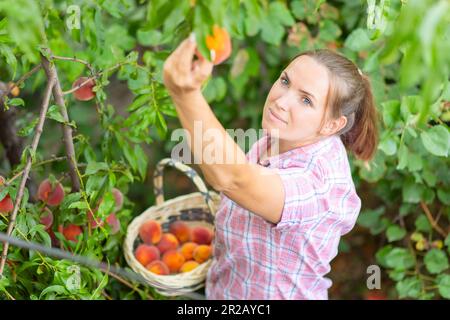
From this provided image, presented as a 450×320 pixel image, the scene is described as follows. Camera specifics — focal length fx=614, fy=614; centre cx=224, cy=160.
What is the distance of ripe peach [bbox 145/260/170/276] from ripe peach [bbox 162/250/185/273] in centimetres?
3

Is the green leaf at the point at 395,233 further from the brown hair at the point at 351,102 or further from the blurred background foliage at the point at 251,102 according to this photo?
the brown hair at the point at 351,102

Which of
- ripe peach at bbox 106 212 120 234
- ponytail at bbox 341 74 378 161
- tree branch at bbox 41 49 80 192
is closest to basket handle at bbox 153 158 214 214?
ripe peach at bbox 106 212 120 234

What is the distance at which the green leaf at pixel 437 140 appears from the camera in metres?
1.49

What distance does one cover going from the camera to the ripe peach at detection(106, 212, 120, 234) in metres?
1.53

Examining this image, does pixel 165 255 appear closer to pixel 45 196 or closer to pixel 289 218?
pixel 45 196

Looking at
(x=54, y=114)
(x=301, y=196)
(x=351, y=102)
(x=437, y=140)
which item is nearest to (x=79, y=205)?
(x=54, y=114)

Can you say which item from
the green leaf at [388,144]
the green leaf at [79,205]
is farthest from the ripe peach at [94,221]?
the green leaf at [388,144]

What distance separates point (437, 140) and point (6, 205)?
3.32 ft

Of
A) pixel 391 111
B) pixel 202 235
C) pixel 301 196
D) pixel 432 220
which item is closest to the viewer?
pixel 301 196

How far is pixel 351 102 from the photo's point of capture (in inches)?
49.6

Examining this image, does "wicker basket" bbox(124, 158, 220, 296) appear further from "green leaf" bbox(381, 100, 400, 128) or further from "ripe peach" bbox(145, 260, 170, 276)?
"green leaf" bbox(381, 100, 400, 128)

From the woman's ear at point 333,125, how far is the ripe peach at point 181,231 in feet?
2.06

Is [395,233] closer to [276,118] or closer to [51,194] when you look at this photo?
[276,118]
